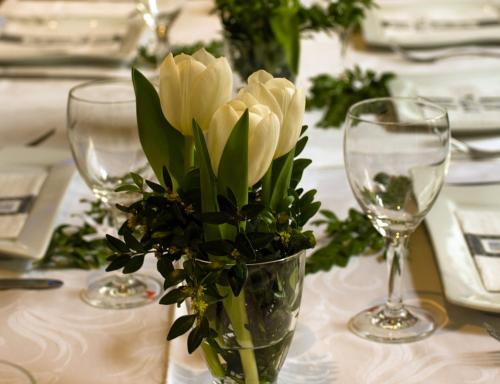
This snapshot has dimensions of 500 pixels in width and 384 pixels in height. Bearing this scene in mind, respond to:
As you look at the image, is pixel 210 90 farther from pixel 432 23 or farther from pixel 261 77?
pixel 432 23

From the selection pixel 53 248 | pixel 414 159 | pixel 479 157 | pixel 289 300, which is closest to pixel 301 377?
pixel 289 300

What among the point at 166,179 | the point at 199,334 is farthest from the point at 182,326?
the point at 166,179

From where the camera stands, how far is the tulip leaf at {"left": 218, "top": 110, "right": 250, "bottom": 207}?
66 centimetres

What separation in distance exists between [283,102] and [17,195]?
0.63 meters

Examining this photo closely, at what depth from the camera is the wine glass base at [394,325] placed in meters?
0.92

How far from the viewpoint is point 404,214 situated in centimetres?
91

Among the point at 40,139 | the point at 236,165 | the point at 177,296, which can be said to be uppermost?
the point at 236,165

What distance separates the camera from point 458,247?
3.47 ft

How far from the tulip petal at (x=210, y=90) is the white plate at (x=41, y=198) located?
416mm

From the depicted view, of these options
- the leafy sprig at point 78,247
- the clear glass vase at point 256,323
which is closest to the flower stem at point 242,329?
the clear glass vase at point 256,323

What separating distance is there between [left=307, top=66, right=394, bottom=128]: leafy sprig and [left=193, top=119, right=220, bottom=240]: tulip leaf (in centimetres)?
87

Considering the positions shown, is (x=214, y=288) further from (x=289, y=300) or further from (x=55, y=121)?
(x=55, y=121)

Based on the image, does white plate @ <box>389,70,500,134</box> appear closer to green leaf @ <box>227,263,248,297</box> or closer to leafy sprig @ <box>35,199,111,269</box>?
leafy sprig @ <box>35,199,111,269</box>

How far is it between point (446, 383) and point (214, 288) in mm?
258
